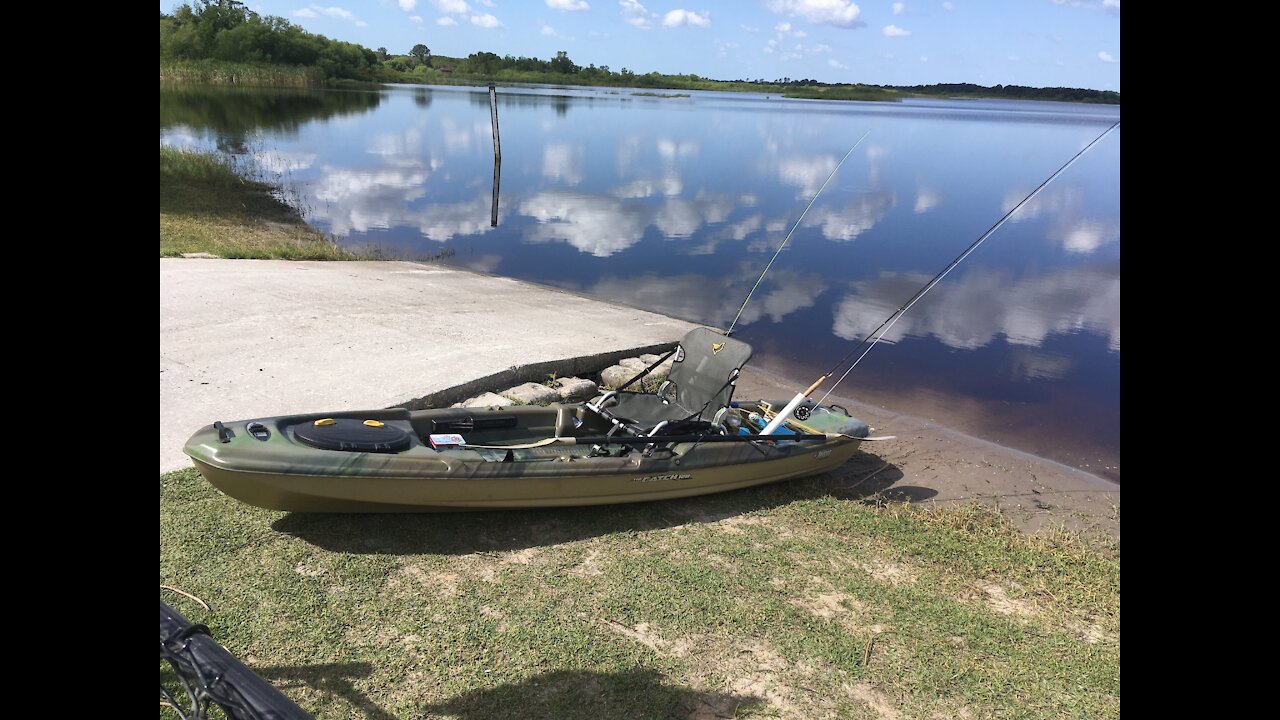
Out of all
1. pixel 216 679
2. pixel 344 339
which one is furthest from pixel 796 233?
pixel 216 679

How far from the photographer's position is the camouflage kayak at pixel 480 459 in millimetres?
5461

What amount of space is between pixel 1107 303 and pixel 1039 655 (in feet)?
51.0

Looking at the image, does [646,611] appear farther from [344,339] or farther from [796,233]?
[796,233]

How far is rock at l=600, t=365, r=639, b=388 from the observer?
31.9ft

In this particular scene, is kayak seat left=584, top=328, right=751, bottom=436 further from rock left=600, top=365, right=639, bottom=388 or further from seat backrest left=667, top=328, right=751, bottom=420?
rock left=600, top=365, right=639, bottom=388

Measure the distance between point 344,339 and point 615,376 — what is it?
129 inches

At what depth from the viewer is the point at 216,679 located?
6.58ft

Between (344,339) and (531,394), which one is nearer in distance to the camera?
(531,394)

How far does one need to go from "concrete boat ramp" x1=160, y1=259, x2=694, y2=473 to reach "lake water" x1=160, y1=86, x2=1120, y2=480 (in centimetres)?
377

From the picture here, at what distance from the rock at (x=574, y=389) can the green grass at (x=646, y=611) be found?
2.32 metres

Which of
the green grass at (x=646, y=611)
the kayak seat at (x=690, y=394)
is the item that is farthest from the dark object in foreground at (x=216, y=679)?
the kayak seat at (x=690, y=394)

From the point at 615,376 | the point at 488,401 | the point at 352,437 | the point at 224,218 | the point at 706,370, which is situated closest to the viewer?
the point at 352,437

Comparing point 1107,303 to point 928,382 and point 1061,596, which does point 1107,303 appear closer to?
point 928,382
